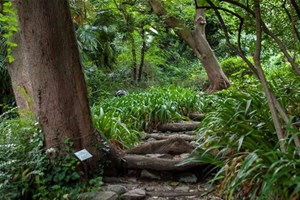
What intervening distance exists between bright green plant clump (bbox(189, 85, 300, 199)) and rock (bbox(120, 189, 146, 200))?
0.58 metres

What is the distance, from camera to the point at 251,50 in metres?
2.97

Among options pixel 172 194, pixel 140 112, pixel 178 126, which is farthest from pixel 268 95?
pixel 140 112

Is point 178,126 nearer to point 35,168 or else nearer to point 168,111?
point 168,111

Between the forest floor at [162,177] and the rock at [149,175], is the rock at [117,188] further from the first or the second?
the rock at [149,175]

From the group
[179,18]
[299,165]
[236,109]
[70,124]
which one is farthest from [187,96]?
[299,165]

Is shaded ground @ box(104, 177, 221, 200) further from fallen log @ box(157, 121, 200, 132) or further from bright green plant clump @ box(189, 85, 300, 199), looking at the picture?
fallen log @ box(157, 121, 200, 132)

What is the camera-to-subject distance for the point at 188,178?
315cm

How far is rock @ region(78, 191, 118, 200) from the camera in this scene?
2.59 m

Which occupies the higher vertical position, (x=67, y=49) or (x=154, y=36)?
(x=154, y=36)

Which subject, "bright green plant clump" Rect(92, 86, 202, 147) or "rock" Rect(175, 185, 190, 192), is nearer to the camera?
"rock" Rect(175, 185, 190, 192)

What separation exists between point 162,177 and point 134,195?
53cm

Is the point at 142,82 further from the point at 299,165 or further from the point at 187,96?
the point at 299,165

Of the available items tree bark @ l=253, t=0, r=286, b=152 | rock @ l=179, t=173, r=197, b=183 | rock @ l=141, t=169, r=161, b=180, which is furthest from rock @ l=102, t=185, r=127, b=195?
tree bark @ l=253, t=0, r=286, b=152

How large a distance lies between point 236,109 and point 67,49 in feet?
5.04
